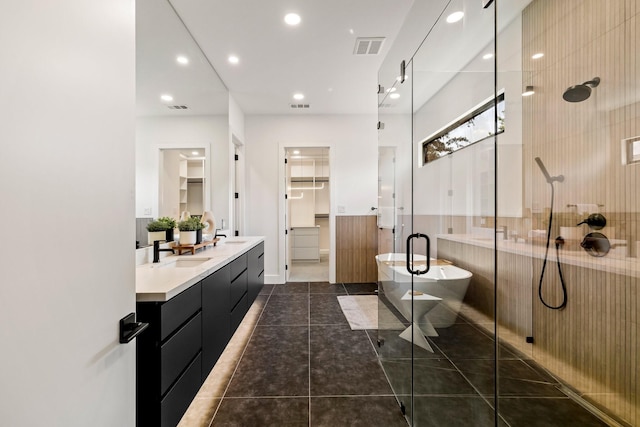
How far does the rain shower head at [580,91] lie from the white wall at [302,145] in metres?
3.52

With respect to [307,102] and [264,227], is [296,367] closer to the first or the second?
[264,227]

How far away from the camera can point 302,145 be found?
15.3ft

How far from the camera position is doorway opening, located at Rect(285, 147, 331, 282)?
6.71m

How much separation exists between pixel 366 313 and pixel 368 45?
3044mm

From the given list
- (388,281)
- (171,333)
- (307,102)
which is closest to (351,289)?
(388,281)

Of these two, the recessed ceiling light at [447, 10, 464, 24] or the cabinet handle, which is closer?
the cabinet handle

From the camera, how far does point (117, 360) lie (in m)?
0.87

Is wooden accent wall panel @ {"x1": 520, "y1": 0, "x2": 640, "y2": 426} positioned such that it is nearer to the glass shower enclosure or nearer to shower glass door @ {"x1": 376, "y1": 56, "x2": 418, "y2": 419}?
the glass shower enclosure

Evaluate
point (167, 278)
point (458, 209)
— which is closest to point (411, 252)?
point (458, 209)

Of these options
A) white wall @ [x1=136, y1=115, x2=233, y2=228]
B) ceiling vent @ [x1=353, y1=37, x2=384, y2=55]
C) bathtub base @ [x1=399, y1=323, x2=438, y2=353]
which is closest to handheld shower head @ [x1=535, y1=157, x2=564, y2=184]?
bathtub base @ [x1=399, y1=323, x2=438, y2=353]

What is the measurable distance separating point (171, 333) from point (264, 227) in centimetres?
345

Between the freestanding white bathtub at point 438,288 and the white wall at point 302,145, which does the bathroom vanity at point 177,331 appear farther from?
the white wall at point 302,145

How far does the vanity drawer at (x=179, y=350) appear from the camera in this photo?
3.86 ft

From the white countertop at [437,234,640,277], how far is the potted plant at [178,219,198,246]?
2.10m
